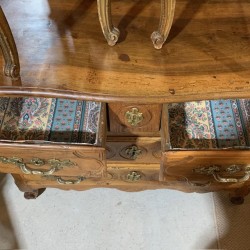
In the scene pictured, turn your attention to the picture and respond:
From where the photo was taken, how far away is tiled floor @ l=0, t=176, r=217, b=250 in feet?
3.51

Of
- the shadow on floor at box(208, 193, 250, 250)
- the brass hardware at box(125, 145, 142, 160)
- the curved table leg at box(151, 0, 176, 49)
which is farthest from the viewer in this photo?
the shadow on floor at box(208, 193, 250, 250)

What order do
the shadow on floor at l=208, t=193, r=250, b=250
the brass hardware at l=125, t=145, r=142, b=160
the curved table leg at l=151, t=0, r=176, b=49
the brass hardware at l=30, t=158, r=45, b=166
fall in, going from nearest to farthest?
the curved table leg at l=151, t=0, r=176, b=49, the brass hardware at l=30, t=158, r=45, b=166, the brass hardware at l=125, t=145, r=142, b=160, the shadow on floor at l=208, t=193, r=250, b=250

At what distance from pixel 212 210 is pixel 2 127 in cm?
71

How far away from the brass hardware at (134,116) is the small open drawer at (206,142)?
64 mm

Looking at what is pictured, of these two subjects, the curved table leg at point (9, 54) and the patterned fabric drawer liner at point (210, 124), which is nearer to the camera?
the curved table leg at point (9, 54)

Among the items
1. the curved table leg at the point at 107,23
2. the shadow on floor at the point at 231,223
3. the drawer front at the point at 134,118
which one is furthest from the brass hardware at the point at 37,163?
the shadow on floor at the point at 231,223

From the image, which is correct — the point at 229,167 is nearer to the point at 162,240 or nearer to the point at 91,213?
the point at 162,240

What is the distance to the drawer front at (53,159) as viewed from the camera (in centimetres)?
74

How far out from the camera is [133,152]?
95 centimetres

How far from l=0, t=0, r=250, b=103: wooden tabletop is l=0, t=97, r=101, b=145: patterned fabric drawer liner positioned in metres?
0.19

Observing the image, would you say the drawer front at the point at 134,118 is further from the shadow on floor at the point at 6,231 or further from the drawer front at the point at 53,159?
the shadow on floor at the point at 6,231

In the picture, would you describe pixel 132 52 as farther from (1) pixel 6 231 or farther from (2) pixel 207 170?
(1) pixel 6 231

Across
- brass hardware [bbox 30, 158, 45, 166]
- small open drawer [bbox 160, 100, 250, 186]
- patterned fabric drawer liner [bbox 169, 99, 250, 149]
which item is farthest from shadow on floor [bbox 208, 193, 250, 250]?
brass hardware [bbox 30, 158, 45, 166]

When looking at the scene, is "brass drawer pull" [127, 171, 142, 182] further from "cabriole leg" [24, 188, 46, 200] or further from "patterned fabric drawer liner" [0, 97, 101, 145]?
"cabriole leg" [24, 188, 46, 200]
